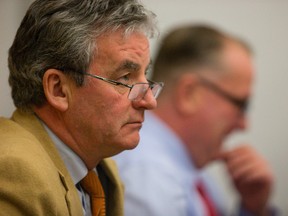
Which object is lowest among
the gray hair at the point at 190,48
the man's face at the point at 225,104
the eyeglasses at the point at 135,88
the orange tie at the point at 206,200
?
the orange tie at the point at 206,200

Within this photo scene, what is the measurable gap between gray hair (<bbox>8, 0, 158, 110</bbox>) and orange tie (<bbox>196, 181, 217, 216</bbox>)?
1.26 m

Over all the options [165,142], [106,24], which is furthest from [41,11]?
[165,142]

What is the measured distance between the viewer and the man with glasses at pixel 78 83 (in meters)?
1.33

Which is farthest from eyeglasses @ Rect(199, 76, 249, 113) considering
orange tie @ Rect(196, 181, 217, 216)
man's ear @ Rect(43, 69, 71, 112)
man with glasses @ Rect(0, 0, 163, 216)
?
man's ear @ Rect(43, 69, 71, 112)

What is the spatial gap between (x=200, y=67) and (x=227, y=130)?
0.31 meters

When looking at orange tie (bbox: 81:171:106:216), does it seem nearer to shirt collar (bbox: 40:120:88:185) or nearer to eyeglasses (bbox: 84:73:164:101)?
shirt collar (bbox: 40:120:88:185)

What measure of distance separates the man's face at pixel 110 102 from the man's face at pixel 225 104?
125 cm

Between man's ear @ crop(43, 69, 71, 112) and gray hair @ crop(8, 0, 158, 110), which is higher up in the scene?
gray hair @ crop(8, 0, 158, 110)

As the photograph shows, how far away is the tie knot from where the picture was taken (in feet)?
4.80

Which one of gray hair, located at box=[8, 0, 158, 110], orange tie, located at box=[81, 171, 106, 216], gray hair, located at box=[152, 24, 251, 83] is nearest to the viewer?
gray hair, located at box=[8, 0, 158, 110]

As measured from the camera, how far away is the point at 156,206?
7.19 feet

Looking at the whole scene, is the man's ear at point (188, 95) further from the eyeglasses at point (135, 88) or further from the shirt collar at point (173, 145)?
the eyeglasses at point (135, 88)

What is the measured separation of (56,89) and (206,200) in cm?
133

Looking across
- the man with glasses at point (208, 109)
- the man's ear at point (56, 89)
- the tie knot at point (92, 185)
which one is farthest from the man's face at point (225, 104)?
the man's ear at point (56, 89)
